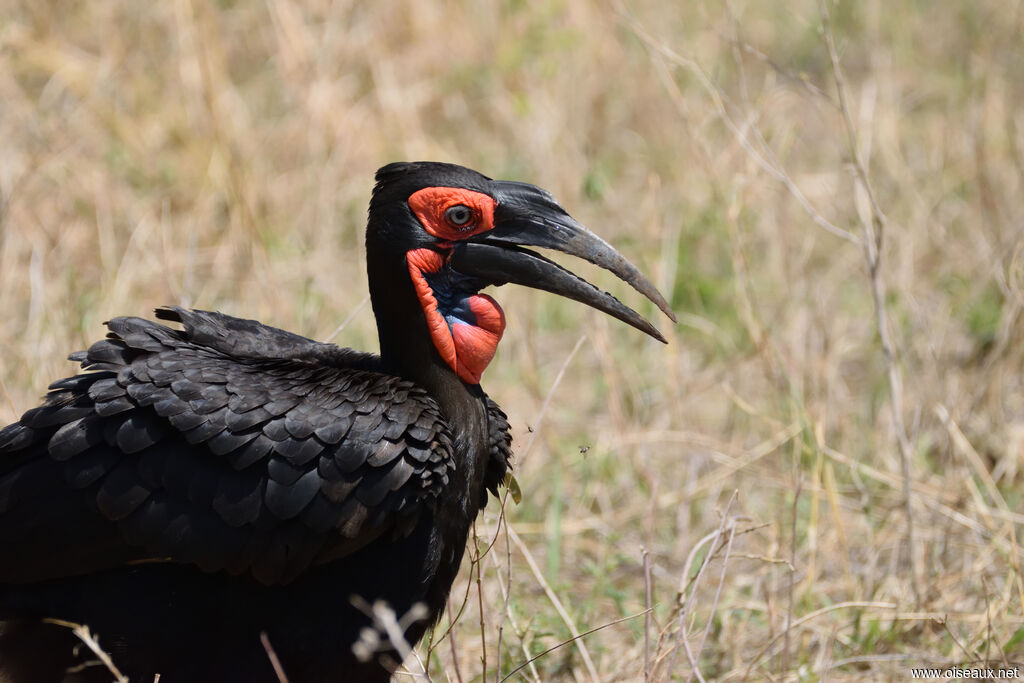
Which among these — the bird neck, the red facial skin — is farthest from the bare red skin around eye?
the bird neck

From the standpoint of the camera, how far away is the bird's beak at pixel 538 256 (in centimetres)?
300

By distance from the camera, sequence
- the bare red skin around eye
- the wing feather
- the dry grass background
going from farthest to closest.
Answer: the dry grass background < the bare red skin around eye < the wing feather

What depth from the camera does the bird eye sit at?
299 cm

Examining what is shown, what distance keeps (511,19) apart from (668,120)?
990mm

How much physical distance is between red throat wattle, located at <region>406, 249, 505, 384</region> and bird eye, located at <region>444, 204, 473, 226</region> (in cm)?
9

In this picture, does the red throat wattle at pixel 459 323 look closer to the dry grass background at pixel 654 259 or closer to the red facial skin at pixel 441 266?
the red facial skin at pixel 441 266

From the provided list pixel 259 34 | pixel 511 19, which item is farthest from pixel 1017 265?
pixel 259 34

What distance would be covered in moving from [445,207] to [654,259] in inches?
89.0

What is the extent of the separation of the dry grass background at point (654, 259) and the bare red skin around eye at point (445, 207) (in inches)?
19.5

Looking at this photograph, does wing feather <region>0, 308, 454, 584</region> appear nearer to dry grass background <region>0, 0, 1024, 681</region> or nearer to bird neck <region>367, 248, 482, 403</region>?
bird neck <region>367, 248, 482, 403</region>

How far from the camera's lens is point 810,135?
6.90 m

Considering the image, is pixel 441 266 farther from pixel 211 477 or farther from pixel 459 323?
pixel 211 477

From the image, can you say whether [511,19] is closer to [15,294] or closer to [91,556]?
[15,294]

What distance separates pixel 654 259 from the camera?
512 cm
